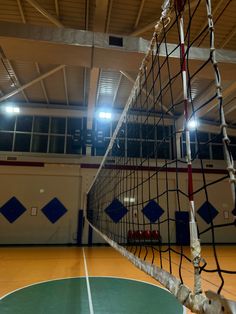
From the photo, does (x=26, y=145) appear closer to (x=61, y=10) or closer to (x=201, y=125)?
(x=61, y=10)

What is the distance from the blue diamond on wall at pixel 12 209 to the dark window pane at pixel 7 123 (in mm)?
3222

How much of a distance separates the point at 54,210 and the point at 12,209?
1743 mm

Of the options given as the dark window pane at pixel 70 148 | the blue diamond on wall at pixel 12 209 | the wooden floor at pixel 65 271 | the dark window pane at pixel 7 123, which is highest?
the dark window pane at pixel 7 123

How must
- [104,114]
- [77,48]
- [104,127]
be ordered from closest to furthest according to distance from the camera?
[77,48], [104,114], [104,127]

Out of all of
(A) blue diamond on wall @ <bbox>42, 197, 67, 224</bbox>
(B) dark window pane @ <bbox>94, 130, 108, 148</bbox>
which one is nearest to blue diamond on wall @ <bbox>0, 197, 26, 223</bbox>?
(A) blue diamond on wall @ <bbox>42, 197, 67, 224</bbox>

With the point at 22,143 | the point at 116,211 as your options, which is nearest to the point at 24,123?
the point at 22,143

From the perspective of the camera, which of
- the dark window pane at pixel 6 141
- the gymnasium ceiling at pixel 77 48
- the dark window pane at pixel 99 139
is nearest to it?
the gymnasium ceiling at pixel 77 48

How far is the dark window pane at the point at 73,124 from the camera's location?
12.9 meters

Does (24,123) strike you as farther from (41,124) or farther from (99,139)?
(99,139)

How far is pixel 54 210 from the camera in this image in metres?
11.7

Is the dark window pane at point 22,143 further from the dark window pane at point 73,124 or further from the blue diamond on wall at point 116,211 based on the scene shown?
the blue diamond on wall at point 116,211

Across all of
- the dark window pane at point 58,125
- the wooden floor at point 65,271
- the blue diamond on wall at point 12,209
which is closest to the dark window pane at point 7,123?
the dark window pane at point 58,125

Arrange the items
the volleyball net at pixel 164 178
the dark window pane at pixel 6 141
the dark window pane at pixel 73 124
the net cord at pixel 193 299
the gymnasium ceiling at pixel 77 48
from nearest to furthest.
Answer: the net cord at pixel 193 299 → the gymnasium ceiling at pixel 77 48 → the volleyball net at pixel 164 178 → the dark window pane at pixel 6 141 → the dark window pane at pixel 73 124

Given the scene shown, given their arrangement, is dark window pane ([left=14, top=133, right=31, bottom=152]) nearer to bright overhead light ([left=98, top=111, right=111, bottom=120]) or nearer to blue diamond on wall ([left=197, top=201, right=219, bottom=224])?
bright overhead light ([left=98, top=111, right=111, bottom=120])
